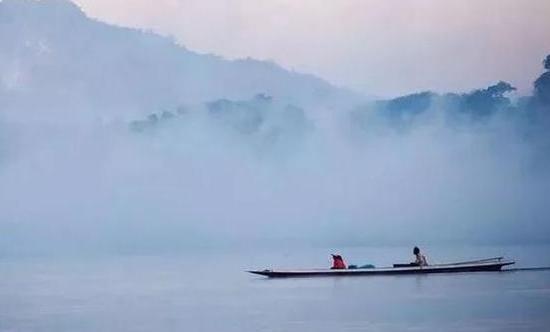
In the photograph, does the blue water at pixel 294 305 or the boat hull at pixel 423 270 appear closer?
the blue water at pixel 294 305

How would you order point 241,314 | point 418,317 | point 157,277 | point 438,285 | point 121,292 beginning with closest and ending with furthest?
1. point 418,317
2. point 241,314
3. point 438,285
4. point 121,292
5. point 157,277

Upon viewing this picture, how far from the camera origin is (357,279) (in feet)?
47.6

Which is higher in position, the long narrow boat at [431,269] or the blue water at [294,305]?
the long narrow boat at [431,269]

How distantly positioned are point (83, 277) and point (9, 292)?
4.19m

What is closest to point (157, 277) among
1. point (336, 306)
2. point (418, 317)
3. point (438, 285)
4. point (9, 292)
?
point (9, 292)

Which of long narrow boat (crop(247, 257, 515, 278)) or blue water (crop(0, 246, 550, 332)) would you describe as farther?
long narrow boat (crop(247, 257, 515, 278))

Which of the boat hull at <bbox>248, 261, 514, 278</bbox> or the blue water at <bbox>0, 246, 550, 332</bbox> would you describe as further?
the boat hull at <bbox>248, 261, 514, 278</bbox>

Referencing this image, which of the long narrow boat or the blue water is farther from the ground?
the long narrow boat

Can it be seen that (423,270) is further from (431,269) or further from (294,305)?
(294,305)

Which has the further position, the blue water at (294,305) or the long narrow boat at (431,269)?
the long narrow boat at (431,269)

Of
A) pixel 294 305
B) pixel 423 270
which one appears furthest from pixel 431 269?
pixel 294 305

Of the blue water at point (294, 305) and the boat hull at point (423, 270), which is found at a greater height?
the boat hull at point (423, 270)

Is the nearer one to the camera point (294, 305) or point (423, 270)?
point (294, 305)

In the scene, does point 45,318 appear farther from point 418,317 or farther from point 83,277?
point 83,277
